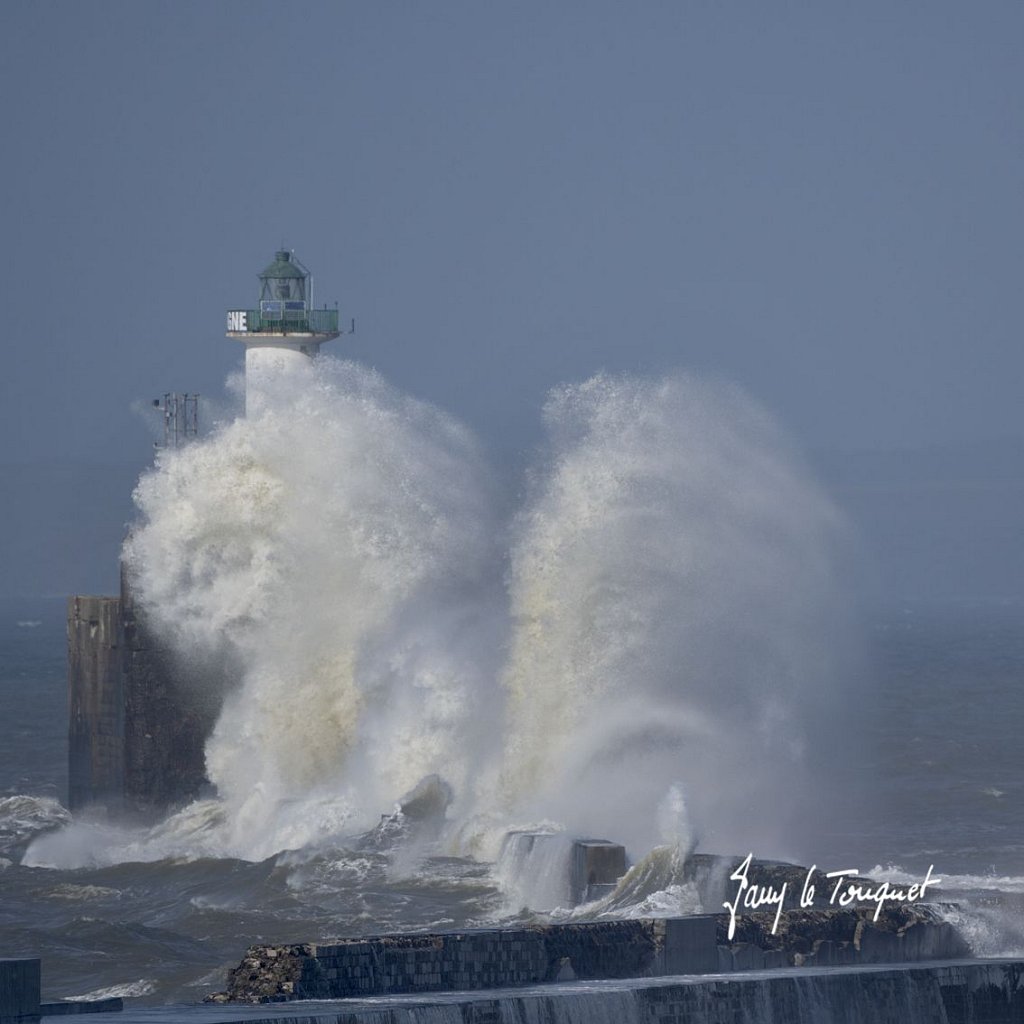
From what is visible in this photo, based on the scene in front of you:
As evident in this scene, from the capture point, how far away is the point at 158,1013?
14742mm

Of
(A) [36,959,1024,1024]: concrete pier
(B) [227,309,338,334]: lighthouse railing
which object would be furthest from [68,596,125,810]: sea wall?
(A) [36,959,1024,1024]: concrete pier

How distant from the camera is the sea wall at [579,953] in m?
16.2

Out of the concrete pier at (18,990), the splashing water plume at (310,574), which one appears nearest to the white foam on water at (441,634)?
the splashing water plume at (310,574)

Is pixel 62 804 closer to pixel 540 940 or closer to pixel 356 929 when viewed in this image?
pixel 356 929

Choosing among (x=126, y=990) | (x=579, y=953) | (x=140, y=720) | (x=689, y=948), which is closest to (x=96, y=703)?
(x=140, y=720)

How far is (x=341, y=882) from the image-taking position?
2570cm

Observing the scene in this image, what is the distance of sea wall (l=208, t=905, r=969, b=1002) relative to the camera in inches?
639

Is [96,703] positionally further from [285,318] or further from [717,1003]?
[717,1003]

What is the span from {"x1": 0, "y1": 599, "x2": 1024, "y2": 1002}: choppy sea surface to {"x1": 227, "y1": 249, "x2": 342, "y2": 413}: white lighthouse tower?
6509 millimetres

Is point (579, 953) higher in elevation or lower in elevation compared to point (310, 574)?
lower

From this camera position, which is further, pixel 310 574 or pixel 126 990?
pixel 310 574

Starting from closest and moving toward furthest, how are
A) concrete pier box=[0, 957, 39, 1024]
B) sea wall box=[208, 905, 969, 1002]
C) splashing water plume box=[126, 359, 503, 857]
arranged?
concrete pier box=[0, 957, 39, 1024]
sea wall box=[208, 905, 969, 1002]
splashing water plume box=[126, 359, 503, 857]

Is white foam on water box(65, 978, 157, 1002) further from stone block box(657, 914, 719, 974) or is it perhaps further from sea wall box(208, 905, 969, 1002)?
stone block box(657, 914, 719, 974)
